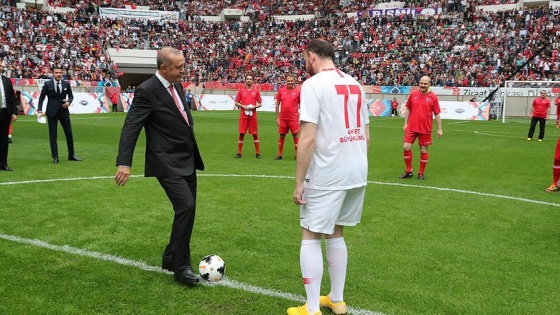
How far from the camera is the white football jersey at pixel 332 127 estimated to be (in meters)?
3.59

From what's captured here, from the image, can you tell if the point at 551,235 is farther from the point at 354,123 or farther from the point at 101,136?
the point at 101,136

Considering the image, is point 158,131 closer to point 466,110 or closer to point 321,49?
point 321,49

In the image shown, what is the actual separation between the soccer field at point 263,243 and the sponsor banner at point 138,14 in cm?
4713

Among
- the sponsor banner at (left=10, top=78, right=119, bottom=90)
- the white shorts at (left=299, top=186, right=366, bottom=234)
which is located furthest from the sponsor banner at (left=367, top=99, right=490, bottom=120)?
the white shorts at (left=299, top=186, right=366, bottom=234)

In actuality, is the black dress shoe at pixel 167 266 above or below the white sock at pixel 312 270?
below

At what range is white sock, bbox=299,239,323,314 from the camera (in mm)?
3732

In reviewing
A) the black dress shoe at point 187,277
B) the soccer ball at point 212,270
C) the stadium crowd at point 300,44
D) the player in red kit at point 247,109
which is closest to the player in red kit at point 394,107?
the stadium crowd at point 300,44

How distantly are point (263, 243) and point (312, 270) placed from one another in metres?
2.05

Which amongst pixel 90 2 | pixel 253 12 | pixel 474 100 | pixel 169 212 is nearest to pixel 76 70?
pixel 90 2

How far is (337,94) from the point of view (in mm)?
3631

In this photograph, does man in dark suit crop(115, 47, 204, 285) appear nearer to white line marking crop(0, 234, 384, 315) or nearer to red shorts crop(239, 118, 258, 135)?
white line marking crop(0, 234, 384, 315)

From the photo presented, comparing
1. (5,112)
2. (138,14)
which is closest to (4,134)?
(5,112)

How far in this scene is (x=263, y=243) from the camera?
5727mm

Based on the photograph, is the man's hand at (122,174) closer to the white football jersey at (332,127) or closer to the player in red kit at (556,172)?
the white football jersey at (332,127)
